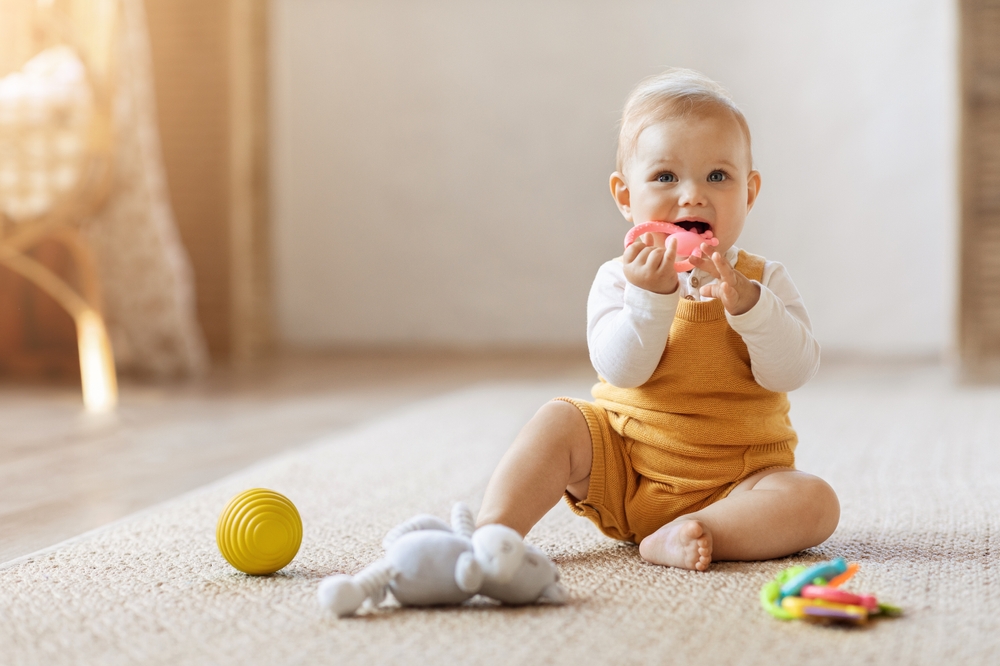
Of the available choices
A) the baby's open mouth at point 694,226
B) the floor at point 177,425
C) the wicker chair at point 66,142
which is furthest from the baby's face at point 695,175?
the wicker chair at point 66,142

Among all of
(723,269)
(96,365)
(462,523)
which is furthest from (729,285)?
(96,365)

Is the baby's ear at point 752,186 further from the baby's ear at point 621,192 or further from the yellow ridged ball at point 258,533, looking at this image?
the yellow ridged ball at point 258,533

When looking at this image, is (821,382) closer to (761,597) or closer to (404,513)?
→ (404,513)

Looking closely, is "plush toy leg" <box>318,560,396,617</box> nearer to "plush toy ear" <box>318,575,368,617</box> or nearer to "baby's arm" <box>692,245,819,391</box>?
"plush toy ear" <box>318,575,368,617</box>

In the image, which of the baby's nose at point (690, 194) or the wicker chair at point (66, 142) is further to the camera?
the wicker chair at point (66, 142)

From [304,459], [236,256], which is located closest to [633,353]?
[304,459]

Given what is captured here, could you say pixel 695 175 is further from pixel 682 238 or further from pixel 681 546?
pixel 681 546

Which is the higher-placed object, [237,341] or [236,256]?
[236,256]

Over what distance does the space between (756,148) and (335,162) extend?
1192 mm

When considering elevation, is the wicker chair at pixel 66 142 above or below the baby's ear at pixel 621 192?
above

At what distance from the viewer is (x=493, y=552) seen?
26.5 inches

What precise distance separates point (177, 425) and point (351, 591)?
106 centimetres

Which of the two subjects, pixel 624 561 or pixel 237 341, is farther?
pixel 237 341

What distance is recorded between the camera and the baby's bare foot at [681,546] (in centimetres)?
78
